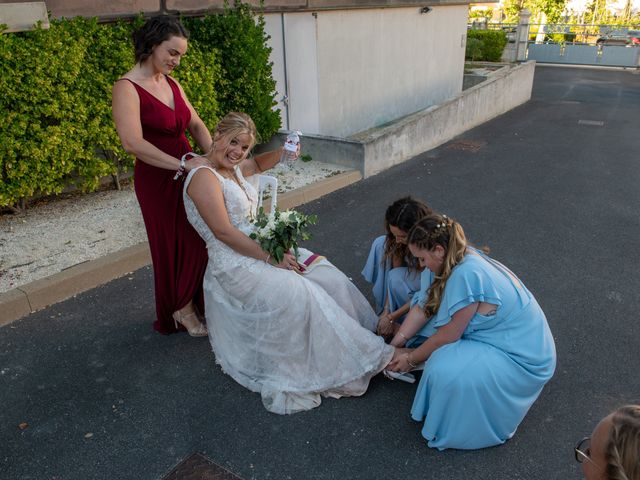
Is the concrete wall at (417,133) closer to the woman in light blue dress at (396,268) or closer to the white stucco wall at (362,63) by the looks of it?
the white stucco wall at (362,63)

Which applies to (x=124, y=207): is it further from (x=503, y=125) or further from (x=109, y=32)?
(x=503, y=125)

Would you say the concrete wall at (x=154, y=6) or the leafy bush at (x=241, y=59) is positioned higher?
the concrete wall at (x=154, y=6)

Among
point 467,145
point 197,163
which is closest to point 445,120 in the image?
point 467,145

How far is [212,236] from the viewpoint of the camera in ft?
11.6

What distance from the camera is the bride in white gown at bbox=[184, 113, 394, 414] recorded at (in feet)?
11.1

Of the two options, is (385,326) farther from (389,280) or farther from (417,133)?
(417,133)

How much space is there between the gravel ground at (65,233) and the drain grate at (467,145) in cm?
436

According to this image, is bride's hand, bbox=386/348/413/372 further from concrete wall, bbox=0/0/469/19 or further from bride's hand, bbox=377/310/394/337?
concrete wall, bbox=0/0/469/19

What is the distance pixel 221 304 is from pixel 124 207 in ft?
11.1

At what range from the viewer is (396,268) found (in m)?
3.93

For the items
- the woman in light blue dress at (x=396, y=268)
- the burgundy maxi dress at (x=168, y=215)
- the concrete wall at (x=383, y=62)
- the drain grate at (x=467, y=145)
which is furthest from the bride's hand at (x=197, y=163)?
the drain grate at (x=467, y=145)

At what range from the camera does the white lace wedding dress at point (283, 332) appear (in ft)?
11.1

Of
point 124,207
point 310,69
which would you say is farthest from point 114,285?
point 310,69

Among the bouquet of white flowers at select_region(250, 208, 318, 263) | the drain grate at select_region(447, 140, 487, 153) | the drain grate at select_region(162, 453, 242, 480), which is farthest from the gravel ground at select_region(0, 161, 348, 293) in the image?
the drain grate at select_region(447, 140, 487, 153)
